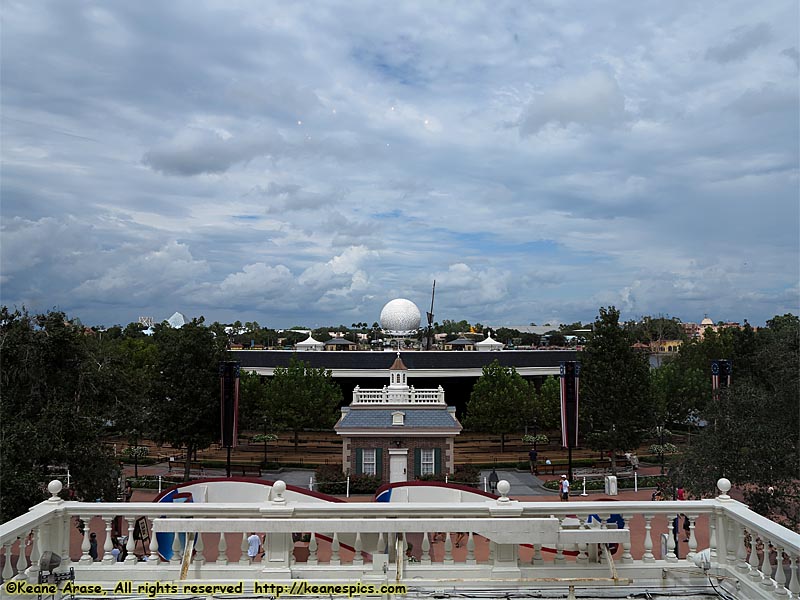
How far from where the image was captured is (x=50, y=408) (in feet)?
55.8

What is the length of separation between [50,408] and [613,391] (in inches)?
1224

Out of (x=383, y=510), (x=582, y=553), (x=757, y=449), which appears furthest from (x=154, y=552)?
(x=757, y=449)

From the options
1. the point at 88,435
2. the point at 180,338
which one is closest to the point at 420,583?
the point at 88,435

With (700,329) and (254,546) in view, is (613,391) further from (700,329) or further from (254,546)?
(700,329)

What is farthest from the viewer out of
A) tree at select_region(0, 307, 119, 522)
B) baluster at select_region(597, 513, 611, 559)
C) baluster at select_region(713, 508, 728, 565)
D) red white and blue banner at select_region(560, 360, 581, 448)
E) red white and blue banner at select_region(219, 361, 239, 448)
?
red white and blue banner at select_region(219, 361, 239, 448)

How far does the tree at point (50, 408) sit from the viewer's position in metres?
16.0

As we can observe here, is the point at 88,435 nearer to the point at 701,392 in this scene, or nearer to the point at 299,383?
the point at 299,383

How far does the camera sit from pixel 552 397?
4725 centimetres

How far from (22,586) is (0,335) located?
11.8 m

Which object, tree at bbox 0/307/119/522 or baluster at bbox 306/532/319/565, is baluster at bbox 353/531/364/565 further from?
tree at bbox 0/307/119/522

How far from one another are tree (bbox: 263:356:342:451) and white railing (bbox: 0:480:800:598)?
37.2 metres

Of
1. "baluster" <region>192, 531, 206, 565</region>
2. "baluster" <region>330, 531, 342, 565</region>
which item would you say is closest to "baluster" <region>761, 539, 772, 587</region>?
"baluster" <region>330, 531, 342, 565</region>

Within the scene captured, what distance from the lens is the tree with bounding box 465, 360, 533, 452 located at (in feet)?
151

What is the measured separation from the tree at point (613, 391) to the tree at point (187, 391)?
23.6 meters
